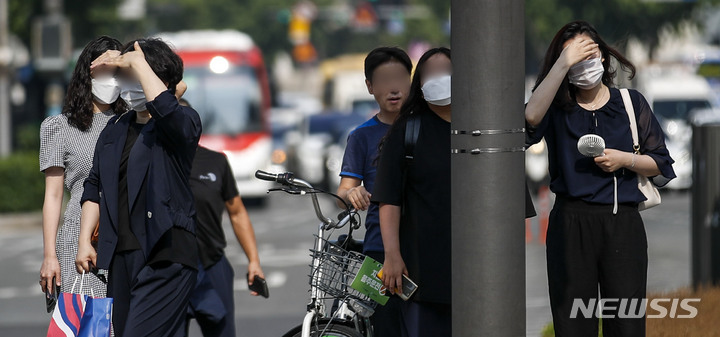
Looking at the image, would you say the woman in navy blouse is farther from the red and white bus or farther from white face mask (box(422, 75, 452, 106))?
the red and white bus

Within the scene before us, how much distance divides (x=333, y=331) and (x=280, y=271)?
817 centimetres

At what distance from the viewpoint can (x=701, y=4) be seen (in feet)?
110

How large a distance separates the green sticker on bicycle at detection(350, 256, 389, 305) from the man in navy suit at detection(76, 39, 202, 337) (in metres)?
0.65

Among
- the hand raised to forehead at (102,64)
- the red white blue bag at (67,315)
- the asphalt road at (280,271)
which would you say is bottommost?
the asphalt road at (280,271)

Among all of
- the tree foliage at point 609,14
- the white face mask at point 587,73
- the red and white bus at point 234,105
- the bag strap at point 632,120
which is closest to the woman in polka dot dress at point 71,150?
the white face mask at point 587,73

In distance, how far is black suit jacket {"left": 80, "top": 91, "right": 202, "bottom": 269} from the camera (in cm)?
462

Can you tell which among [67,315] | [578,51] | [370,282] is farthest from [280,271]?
[578,51]

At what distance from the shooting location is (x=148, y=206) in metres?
4.66

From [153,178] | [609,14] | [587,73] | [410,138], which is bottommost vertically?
[153,178]

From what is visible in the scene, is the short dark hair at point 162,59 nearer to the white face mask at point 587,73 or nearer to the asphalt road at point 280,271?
the white face mask at point 587,73

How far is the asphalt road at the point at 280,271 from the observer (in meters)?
9.68

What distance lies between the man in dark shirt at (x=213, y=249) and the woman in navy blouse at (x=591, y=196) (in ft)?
6.78

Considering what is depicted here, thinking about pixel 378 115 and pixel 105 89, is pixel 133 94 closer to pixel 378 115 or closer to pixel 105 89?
pixel 105 89

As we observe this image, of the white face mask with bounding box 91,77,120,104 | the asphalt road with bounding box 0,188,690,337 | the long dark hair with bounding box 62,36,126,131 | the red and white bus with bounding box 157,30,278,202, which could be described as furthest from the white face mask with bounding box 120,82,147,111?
the red and white bus with bounding box 157,30,278,202
